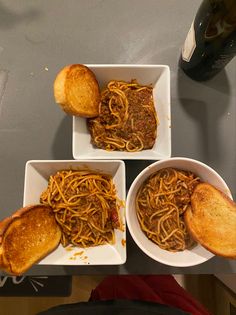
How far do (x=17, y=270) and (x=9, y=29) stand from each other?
57 cm

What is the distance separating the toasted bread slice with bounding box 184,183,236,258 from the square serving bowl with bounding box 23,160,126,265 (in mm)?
138

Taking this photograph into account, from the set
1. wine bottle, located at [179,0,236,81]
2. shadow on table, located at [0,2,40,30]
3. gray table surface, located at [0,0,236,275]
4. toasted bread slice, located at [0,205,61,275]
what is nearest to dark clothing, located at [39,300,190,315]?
gray table surface, located at [0,0,236,275]

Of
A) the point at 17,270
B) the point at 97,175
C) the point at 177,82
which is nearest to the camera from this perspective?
the point at 17,270

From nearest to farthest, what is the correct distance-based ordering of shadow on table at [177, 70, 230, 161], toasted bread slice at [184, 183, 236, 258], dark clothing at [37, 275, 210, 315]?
1. toasted bread slice at [184, 183, 236, 258]
2. shadow on table at [177, 70, 230, 161]
3. dark clothing at [37, 275, 210, 315]

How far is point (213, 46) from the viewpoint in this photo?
0.70 meters

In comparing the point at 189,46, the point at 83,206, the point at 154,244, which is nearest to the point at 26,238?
the point at 83,206

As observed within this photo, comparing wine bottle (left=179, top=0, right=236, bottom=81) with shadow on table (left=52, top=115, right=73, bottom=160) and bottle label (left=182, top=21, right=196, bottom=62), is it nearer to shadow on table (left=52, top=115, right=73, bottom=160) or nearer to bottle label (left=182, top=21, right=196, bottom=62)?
bottle label (left=182, top=21, right=196, bottom=62)

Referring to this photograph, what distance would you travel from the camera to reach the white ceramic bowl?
0.65m

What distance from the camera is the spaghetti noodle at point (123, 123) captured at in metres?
0.76

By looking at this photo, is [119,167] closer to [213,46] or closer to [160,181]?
[160,181]

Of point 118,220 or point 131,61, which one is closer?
point 118,220

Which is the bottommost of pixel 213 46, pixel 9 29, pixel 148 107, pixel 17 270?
pixel 17 270

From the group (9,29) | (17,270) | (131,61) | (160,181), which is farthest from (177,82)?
(17,270)

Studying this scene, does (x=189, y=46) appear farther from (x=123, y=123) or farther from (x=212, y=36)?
(x=123, y=123)
